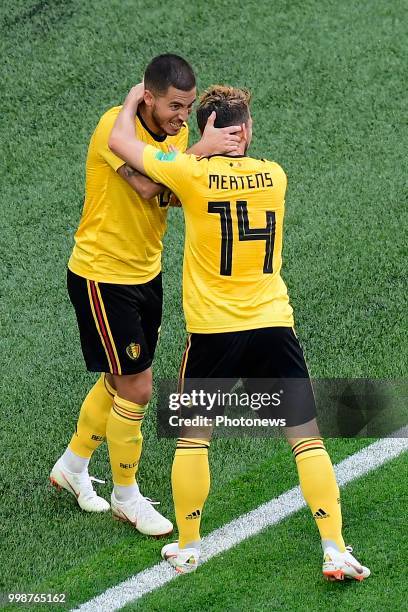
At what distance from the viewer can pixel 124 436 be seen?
534cm

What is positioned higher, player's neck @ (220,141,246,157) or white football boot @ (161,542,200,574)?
player's neck @ (220,141,246,157)

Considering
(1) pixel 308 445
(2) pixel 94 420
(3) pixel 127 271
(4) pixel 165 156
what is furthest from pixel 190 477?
(4) pixel 165 156

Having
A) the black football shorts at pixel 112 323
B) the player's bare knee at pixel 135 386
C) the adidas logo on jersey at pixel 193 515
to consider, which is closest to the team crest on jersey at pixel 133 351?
the black football shorts at pixel 112 323

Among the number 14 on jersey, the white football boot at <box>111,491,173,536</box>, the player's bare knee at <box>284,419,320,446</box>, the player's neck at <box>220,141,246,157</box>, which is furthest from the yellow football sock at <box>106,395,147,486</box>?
the player's neck at <box>220,141,246,157</box>

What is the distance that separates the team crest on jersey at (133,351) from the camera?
5188 millimetres

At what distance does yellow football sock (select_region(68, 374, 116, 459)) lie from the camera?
5543 millimetres

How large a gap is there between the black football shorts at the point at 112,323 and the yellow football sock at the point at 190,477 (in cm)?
50

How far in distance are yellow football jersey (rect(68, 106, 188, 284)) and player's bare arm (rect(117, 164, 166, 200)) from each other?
0.06 metres

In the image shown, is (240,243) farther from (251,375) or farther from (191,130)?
(191,130)

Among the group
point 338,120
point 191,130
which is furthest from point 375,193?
point 191,130

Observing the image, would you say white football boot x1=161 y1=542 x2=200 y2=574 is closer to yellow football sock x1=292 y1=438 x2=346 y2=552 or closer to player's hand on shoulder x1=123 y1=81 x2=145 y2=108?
yellow football sock x1=292 y1=438 x2=346 y2=552

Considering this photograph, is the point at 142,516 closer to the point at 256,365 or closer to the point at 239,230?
the point at 256,365

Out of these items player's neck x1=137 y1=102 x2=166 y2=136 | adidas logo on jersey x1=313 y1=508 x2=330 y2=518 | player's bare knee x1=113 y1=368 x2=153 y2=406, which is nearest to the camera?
adidas logo on jersey x1=313 y1=508 x2=330 y2=518

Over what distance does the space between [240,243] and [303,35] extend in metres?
5.47
